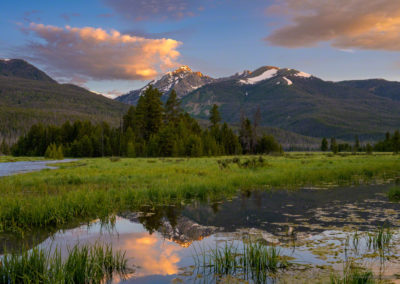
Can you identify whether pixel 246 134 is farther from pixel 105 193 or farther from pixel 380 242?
pixel 380 242

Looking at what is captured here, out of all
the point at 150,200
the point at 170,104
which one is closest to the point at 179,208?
the point at 150,200


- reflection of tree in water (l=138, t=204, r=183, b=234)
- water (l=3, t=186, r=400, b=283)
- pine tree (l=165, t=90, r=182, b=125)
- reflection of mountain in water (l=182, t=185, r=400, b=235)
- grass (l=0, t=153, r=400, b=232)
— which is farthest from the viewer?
pine tree (l=165, t=90, r=182, b=125)

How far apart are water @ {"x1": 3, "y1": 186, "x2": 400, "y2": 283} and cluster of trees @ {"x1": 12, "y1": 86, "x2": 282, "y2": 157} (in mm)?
57015

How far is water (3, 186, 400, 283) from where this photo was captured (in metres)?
7.60

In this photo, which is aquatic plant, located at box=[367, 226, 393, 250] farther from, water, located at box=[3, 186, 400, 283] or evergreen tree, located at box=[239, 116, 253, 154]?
evergreen tree, located at box=[239, 116, 253, 154]

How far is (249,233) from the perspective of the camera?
10.6 m

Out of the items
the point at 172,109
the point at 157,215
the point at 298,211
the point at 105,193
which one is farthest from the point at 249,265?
the point at 172,109

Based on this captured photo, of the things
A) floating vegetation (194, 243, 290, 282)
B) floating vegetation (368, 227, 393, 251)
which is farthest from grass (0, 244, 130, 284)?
floating vegetation (368, 227, 393, 251)

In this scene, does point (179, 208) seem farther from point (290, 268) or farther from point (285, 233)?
point (290, 268)

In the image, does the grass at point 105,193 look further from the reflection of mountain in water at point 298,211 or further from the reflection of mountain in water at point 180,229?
the reflection of mountain in water at point 298,211

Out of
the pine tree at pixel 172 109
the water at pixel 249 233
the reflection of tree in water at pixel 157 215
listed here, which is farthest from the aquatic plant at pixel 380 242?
the pine tree at pixel 172 109

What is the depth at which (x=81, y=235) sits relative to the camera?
35.0ft

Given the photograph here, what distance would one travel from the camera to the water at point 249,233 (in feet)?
24.9

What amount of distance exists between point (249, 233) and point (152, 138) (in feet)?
233
